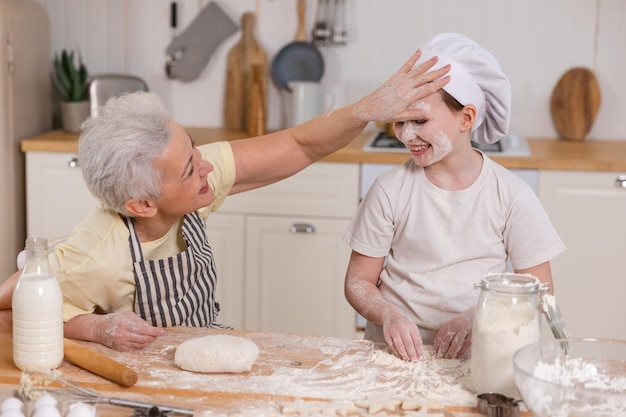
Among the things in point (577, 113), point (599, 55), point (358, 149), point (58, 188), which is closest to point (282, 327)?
point (358, 149)

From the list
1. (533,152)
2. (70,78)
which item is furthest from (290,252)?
(70,78)

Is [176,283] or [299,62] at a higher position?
[299,62]

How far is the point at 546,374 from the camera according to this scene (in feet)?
4.35

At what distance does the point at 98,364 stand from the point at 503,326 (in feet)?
2.09

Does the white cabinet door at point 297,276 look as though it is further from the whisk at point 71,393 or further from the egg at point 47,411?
the egg at point 47,411

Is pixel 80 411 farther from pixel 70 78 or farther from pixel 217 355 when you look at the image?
pixel 70 78

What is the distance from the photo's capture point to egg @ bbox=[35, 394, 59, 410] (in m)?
1.24

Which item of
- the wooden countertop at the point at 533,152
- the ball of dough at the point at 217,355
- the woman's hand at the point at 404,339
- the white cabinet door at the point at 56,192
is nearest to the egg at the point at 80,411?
the ball of dough at the point at 217,355

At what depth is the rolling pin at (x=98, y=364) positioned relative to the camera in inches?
54.6

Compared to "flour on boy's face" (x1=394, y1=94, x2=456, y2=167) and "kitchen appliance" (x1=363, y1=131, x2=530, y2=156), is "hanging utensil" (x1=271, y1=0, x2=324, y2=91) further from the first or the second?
"flour on boy's face" (x1=394, y1=94, x2=456, y2=167)

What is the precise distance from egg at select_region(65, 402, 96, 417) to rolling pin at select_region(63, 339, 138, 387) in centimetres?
14

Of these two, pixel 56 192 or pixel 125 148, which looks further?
pixel 56 192

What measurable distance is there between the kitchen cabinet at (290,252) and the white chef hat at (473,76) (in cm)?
116

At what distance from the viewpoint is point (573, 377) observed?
1354 millimetres
